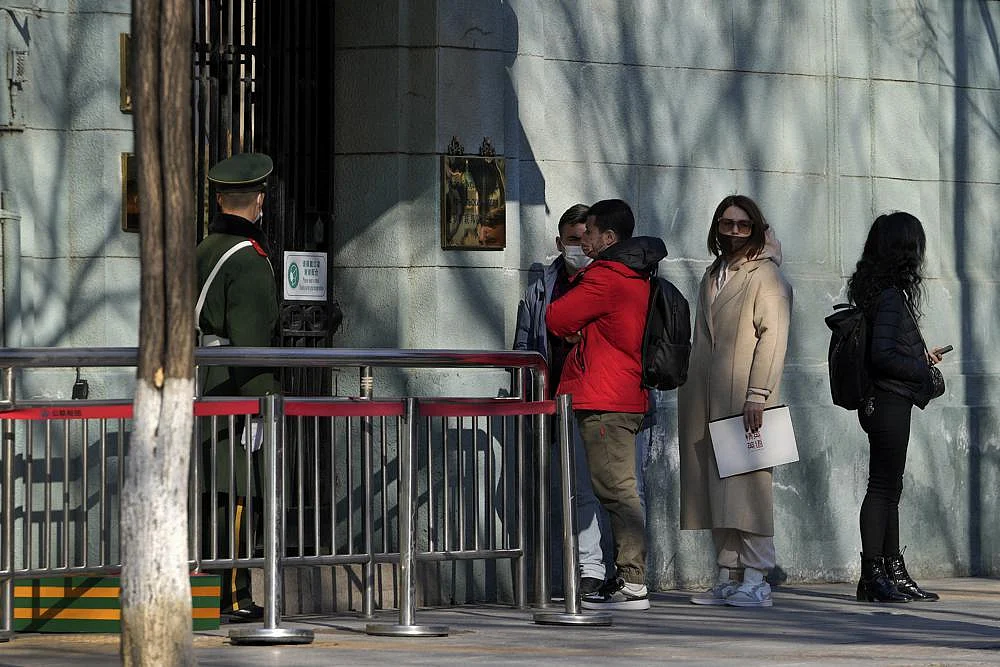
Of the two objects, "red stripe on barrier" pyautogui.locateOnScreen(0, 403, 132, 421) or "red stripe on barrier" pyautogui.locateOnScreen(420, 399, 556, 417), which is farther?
"red stripe on barrier" pyautogui.locateOnScreen(420, 399, 556, 417)

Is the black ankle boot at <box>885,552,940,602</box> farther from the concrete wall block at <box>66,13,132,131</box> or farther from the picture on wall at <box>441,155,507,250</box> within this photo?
the concrete wall block at <box>66,13,132,131</box>

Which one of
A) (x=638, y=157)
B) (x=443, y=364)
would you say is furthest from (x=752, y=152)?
(x=443, y=364)

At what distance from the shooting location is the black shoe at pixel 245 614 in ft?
29.6

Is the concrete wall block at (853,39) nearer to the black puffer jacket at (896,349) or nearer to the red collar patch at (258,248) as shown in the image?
the black puffer jacket at (896,349)

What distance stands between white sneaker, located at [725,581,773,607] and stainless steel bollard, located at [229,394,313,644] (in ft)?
9.14

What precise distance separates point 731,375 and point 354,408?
249cm

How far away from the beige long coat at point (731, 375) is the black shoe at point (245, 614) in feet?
8.08

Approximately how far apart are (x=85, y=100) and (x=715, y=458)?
357cm

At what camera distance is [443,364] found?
8820mm

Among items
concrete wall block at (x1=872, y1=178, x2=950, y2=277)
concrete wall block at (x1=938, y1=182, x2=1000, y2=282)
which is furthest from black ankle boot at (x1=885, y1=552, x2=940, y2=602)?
concrete wall block at (x1=938, y1=182, x2=1000, y2=282)

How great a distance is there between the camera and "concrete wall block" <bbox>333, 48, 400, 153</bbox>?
35.4 ft

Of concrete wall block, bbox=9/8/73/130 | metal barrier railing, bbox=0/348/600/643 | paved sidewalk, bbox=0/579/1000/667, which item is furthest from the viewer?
concrete wall block, bbox=9/8/73/130

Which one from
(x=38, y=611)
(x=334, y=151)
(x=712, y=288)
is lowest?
(x=38, y=611)

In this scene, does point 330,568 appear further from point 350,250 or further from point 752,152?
point 752,152
